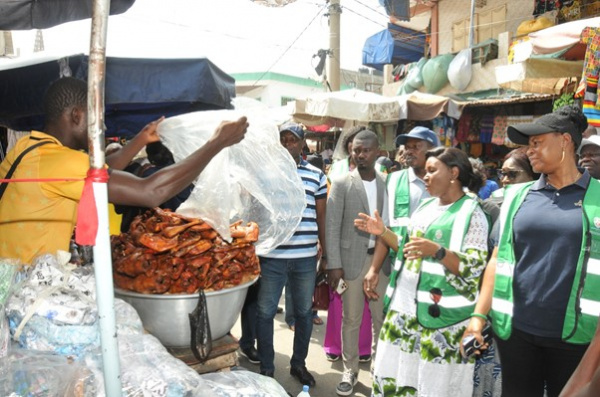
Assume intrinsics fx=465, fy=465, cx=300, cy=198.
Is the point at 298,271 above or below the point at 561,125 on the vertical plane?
below

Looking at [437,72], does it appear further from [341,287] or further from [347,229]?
[341,287]

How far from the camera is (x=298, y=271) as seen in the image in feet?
12.4

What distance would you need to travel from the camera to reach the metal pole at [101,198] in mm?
1179

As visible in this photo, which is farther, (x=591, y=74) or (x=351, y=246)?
(x=351, y=246)

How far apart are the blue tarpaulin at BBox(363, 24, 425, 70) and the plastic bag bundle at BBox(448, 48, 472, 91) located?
4.96 m

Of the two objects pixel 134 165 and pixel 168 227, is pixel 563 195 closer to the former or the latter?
pixel 168 227

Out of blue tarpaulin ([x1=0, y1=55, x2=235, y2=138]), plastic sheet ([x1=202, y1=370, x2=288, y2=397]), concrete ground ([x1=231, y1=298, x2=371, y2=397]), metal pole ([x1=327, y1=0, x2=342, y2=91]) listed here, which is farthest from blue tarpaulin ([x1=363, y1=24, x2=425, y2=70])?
plastic sheet ([x1=202, y1=370, x2=288, y2=397])

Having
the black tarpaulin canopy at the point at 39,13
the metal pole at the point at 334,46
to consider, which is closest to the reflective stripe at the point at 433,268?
the black tarpaulin canopy at the point at 39,13

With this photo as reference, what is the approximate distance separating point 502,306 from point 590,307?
415mm

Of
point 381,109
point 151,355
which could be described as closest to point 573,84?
point 381,109

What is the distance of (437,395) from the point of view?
9.14ft

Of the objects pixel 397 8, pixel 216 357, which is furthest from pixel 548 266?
pixel 397 8

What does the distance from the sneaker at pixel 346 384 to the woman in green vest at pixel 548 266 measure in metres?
1.48

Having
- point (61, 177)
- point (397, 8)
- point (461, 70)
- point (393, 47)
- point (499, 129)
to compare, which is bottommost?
point (61, 177)
